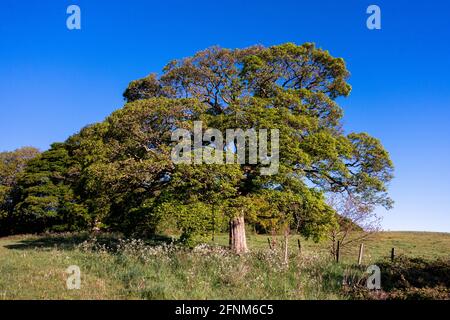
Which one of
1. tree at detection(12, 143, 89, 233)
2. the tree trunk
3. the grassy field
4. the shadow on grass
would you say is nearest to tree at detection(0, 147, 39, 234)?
tree at detection(12, 143, 89, 233)

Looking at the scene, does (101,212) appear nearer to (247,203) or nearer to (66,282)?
(247,203)

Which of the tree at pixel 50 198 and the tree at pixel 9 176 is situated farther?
the tree at pixel 9 176

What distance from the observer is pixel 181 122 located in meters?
22.3

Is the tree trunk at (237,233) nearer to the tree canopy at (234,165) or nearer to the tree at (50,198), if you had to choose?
the tree canopy at (234,165)

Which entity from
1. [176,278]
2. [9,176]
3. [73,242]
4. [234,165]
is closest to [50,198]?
[9,176]

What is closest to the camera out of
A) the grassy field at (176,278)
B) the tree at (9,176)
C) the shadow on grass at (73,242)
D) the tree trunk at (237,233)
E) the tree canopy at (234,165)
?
the grassy field at (176,278)

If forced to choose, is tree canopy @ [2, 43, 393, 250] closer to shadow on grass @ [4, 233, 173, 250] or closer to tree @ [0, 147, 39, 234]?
shadow on grass @ [4, 233, 173, 250]

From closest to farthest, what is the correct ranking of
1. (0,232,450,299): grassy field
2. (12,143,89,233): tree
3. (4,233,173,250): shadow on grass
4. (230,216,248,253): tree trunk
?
1. (0,232,450,299): grassy field
2. (230,216,248,253): tree trunk
3. (4,233,173,250): shadow on grass
4. (12,143,89,233): tree

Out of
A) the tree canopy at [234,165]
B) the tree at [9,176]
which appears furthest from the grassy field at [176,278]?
the tree at [9,176]

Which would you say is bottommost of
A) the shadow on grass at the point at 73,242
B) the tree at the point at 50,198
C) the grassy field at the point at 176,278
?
the shadow on grass at the point at 73,242

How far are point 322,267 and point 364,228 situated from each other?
23.8 feet

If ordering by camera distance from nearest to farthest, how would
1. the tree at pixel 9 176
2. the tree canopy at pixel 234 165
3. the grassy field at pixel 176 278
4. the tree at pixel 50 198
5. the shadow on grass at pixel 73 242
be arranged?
the grassy field at pixel 176 278, the tree canopy at pixel 234 165, the shadow on grass at pixel 73 242, the tree at pixel 50 198, the tree at pixel 9 176

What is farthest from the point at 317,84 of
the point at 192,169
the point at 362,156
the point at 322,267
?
the point at 322,267

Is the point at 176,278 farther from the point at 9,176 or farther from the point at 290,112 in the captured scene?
the point at 9,176
